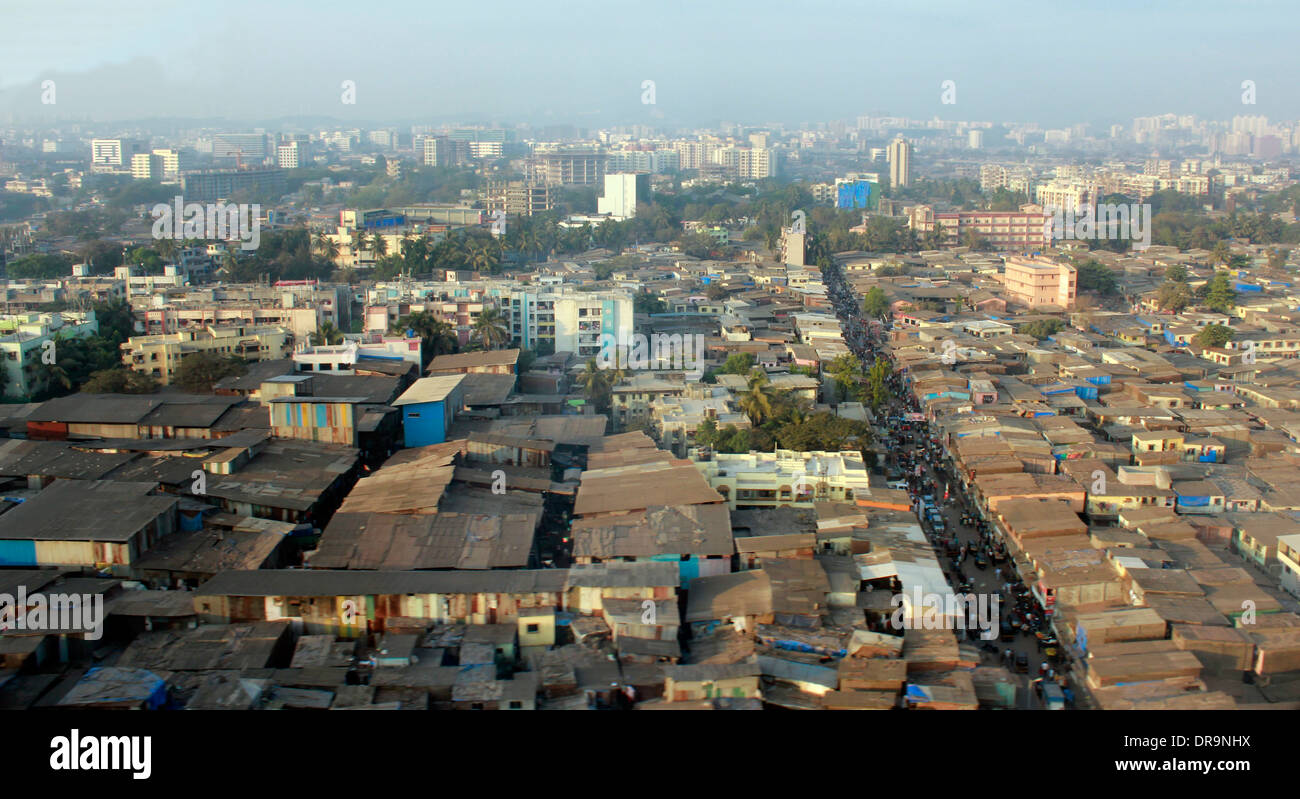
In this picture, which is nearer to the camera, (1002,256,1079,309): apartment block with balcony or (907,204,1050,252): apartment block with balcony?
(1002,256,1079,309): apartment block with balcony

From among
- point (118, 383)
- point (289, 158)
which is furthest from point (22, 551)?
point (289, 158)

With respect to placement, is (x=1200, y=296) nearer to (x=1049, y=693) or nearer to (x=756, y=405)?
(x=756, y=405)

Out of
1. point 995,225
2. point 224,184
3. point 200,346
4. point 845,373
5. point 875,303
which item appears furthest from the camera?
point 224,184

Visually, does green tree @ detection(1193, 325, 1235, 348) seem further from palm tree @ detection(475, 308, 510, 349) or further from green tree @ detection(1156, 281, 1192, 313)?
palm tree @ detection(475, 308, 510, 349)

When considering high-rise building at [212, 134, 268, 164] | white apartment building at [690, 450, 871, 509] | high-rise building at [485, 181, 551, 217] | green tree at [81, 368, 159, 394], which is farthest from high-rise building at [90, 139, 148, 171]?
white apartment building at [690, 450, 871, 509]

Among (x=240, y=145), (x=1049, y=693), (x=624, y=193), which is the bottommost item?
(x=1049, y=693)

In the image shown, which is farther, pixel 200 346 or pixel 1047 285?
pixel 1047 285
